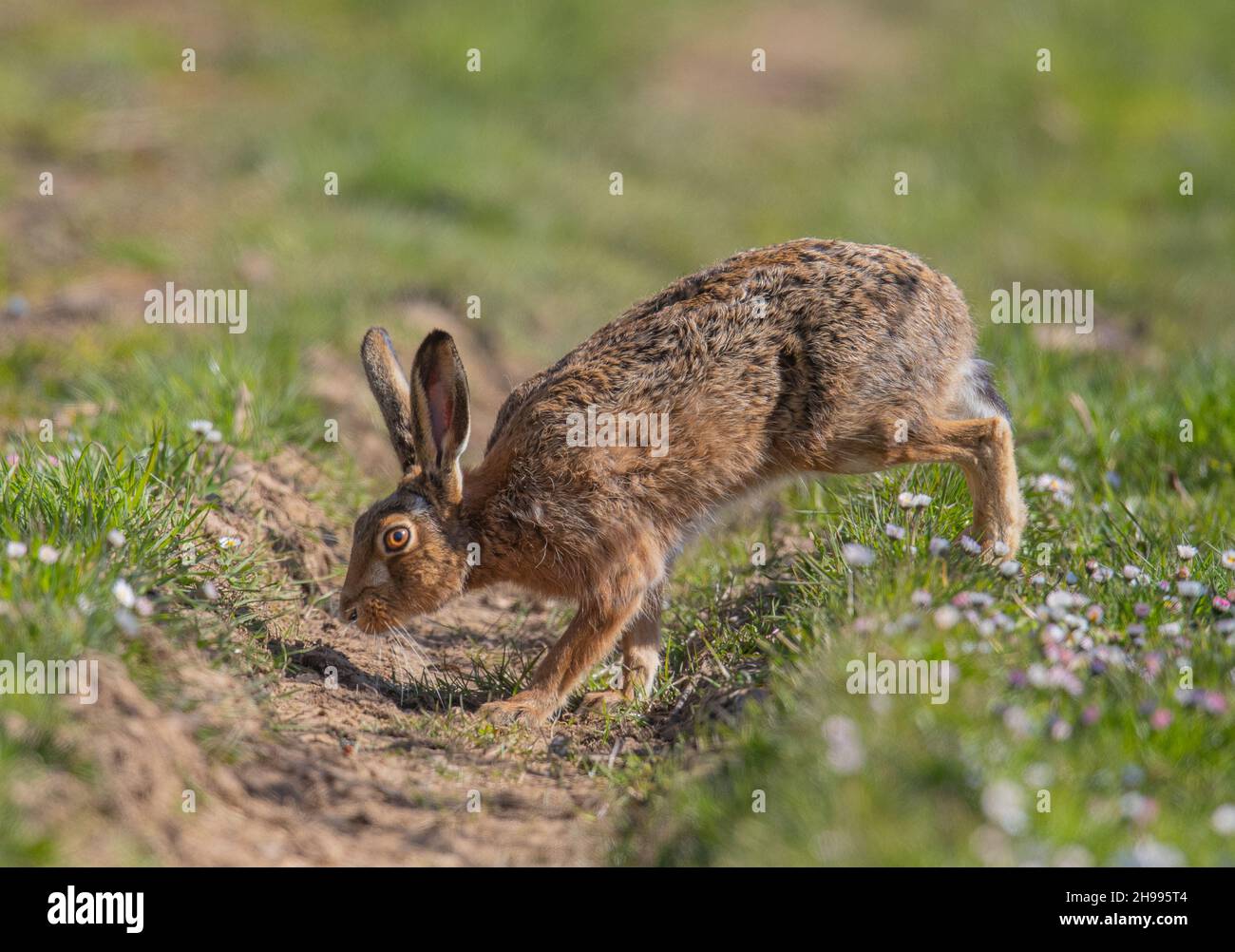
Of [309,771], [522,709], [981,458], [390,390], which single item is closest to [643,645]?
[522,709]

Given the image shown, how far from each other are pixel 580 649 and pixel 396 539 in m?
0.89

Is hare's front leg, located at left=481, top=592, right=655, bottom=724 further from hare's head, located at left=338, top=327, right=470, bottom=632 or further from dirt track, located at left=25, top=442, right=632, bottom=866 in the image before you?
hare's head, located at left=338, top=327, right=470, bottom=632

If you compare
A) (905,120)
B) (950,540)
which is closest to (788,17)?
(905,120)

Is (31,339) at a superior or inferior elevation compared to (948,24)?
inferior

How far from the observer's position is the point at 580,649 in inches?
220

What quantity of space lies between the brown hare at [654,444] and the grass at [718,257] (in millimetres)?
349

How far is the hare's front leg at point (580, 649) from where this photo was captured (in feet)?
18.1

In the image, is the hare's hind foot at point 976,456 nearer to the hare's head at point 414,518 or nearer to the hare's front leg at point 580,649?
the hare's front leg at point 580,649

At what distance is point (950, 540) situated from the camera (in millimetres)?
5523

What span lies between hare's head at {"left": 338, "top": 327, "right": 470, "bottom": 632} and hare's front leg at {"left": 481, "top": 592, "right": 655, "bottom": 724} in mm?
590

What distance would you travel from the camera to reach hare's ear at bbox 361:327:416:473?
586 centimetres

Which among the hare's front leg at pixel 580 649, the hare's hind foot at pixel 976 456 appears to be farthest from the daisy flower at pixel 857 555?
the hare's front leg at pixel 580 649
